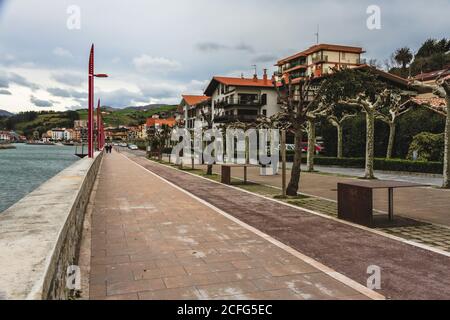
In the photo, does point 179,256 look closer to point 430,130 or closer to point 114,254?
point 114,254

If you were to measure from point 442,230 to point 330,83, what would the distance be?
63.6ft

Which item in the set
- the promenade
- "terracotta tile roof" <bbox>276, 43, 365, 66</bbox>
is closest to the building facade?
"terracotta tile roof" <bbox>276, 43, 365, 66</bbox>

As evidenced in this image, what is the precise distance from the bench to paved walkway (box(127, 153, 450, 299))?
A: 0.45 m

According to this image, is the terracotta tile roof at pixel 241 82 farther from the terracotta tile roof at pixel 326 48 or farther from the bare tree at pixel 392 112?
the bare tree at pixel 392 112

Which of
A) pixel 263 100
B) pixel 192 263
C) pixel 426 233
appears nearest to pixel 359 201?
pixel 426 233

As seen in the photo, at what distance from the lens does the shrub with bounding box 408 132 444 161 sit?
24369mm

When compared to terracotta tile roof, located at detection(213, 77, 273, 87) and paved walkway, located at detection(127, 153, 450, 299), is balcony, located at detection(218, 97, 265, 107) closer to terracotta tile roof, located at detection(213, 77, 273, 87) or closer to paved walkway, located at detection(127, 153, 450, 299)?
terracotta tile roof, located at detection(213, 77, 273, 87)

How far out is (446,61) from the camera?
52250 mm

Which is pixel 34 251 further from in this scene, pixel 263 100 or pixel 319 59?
pixel 319 59

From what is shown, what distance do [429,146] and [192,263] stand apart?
2403 centimetres

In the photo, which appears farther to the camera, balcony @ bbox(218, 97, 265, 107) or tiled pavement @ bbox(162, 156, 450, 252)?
balcony @ bbox(218, 97, 265, 107)

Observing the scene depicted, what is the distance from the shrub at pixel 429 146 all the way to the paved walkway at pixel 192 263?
20.4 metres
